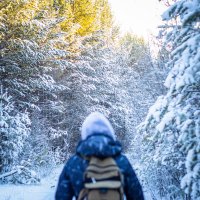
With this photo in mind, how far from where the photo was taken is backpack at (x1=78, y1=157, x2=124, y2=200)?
2820 millimetres

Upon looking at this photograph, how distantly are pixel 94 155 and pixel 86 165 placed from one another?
5.0 inches

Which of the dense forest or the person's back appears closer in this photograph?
the person's back

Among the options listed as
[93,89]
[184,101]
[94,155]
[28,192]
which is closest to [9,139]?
[28,192]

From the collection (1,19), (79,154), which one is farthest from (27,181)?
(79,154)

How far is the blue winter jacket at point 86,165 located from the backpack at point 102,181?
0.25ft

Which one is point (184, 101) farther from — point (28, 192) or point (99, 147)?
point (28, 192)

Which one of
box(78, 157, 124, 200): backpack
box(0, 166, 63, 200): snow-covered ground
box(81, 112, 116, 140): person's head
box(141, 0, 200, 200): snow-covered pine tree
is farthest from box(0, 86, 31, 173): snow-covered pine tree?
box(78, 157, 124, 200): backpack

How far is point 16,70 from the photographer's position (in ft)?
48.6

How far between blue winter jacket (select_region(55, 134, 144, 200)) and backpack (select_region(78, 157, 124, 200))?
0.25ft

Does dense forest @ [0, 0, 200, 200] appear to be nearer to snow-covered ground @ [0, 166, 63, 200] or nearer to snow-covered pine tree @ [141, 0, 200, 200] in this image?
snow-covered pine tree @ [141, 0, 200, 200]

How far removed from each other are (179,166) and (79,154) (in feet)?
11.3

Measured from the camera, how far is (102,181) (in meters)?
2.85

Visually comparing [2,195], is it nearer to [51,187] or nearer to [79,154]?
[51,187]

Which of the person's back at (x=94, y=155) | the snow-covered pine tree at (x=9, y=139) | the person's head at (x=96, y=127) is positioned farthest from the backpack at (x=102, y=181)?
the snow-covered pine tree at (x=9, y=139)
